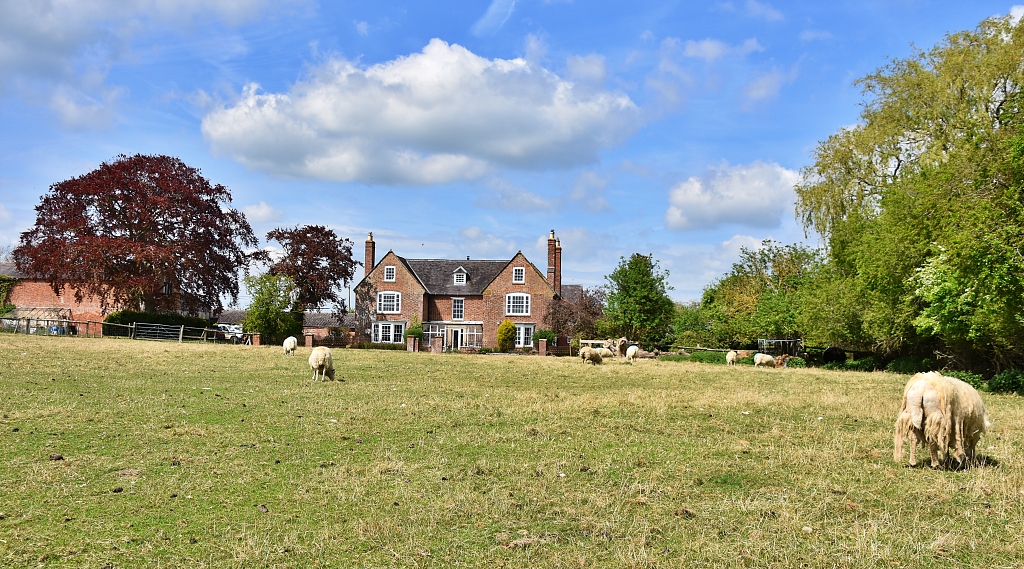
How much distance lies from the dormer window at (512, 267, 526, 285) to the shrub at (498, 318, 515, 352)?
16.1 ft

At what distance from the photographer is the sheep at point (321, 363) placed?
2041 cm

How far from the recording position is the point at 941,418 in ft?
29.6

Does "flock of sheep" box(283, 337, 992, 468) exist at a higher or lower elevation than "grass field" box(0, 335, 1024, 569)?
higher

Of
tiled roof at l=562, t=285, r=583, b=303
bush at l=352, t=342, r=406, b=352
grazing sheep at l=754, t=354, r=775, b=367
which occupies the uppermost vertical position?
tiled roof at l=562, t=285, r=583, b=303

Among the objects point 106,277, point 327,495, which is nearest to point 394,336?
point 106,277

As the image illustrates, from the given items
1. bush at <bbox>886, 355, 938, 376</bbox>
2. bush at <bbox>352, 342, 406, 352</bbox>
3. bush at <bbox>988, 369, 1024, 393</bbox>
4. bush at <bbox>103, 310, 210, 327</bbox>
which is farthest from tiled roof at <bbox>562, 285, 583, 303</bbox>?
bush at <bbox>988, 369, 1024, 393</bbox>

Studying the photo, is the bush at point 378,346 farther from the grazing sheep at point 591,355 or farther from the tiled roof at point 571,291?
the tiled roof at point 571,291

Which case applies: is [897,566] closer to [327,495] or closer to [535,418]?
[327,495]

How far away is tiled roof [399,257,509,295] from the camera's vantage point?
66188mm

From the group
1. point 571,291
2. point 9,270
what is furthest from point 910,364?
point 9,270

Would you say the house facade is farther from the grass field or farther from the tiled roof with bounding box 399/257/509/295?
the grass field

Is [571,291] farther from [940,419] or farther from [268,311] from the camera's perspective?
Answer: [940,419]

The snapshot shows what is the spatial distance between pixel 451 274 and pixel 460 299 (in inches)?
135

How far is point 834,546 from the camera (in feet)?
19.4
